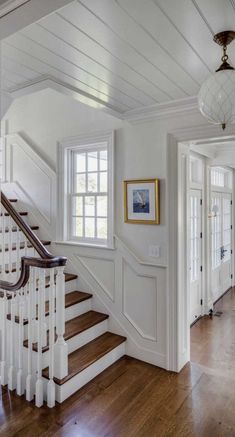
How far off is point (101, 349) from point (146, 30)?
2693mm

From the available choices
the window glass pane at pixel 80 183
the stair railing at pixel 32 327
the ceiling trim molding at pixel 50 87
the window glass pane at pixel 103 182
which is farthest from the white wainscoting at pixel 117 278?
the ceiling trim molding at pixel 50 87

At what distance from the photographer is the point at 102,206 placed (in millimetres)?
3447

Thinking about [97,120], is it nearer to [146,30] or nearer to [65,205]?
[65,205]

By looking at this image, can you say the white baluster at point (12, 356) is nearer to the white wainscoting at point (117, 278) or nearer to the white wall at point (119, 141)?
the white wainscoting at point (117, 278)

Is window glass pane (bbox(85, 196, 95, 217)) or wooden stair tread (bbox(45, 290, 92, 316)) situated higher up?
window glass pane (bbox(85, 196, 95, 217))

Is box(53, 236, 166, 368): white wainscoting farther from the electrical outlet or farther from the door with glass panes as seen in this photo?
the door with glass panes

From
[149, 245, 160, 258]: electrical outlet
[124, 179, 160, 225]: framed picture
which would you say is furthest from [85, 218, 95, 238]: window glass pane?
[149, 245, 160, 258]: electrical outlet

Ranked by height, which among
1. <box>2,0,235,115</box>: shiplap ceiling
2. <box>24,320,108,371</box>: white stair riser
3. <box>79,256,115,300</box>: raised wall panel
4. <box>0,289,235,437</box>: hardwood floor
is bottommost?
<box>0,289,235,437</box>: hardwood floor

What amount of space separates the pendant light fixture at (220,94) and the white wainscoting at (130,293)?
5.51 ft

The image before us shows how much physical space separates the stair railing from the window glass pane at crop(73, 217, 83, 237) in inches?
45.7

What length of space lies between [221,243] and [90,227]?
2.84m

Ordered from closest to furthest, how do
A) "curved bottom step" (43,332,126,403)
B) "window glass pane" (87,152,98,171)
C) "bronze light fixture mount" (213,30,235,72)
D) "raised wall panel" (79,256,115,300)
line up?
1. "bronze light fixture mount" (213,30,235,72)
2. "curved bottom step" (43,332,126,403)
3. "raised wall panel" (79,256,115,300)
4. "window glass pane" (87,152,98,171)

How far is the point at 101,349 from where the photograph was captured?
2.85 m

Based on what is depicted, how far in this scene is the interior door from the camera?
391cm
